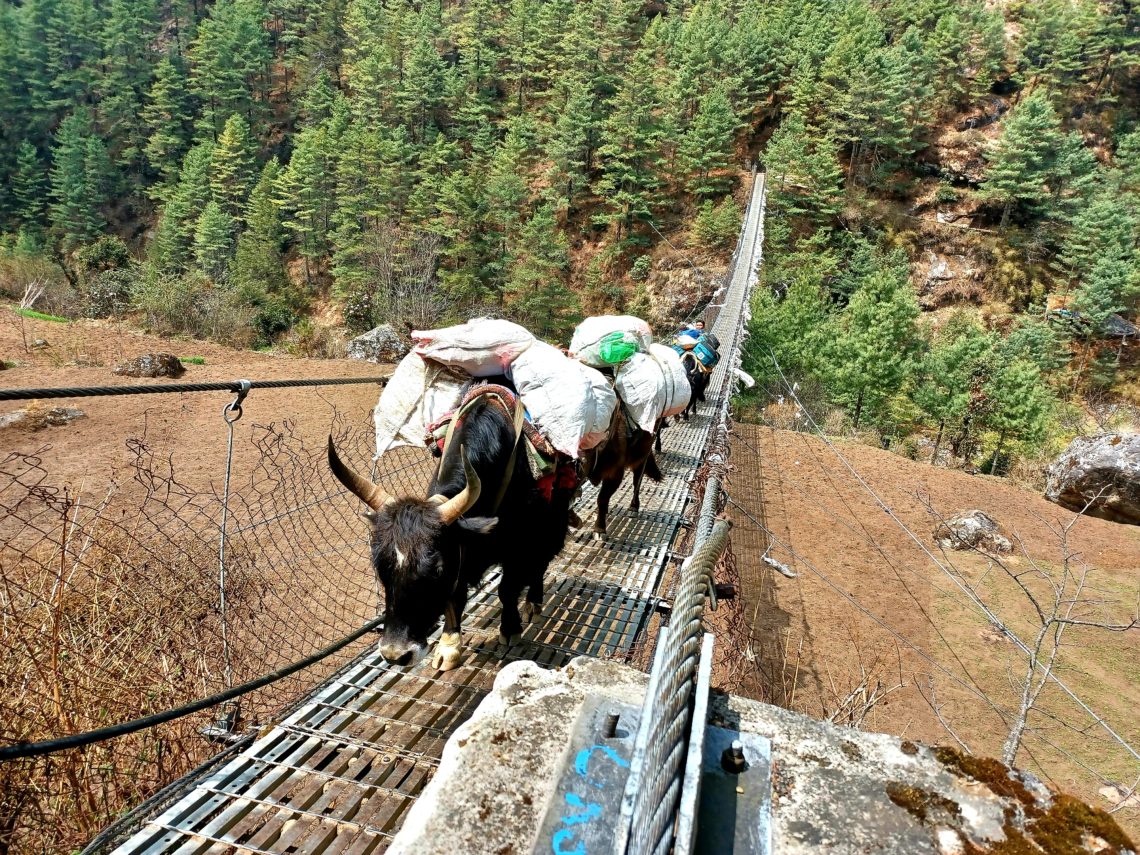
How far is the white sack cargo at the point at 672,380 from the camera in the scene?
13.3ft

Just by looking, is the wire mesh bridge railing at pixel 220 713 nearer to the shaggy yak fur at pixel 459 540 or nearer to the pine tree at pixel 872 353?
the shaggy yak fur at pixel 459 540

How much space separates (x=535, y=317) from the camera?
24172 mm

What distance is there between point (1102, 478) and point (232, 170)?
3609 cm

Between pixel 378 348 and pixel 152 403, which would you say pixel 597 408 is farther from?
pixel 378 348

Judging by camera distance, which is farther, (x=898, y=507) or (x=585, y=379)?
(x=898, y=507)

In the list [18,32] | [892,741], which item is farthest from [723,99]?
[18,32]

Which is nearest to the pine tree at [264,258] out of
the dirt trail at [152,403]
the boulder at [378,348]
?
the boulder at [378,348]

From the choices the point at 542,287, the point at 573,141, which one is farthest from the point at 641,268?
the point at 573,141

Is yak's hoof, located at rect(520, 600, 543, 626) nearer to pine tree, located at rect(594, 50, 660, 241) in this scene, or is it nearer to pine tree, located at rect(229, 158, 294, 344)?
pine tree, located at rect(229, 158, 294, 344)

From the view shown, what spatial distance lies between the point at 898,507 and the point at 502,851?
32.6 feet

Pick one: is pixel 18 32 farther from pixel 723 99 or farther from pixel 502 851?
pixel 502 851

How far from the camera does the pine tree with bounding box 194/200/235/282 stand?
27062 mm

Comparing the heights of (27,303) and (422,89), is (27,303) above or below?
below

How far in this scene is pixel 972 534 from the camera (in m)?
8.45
